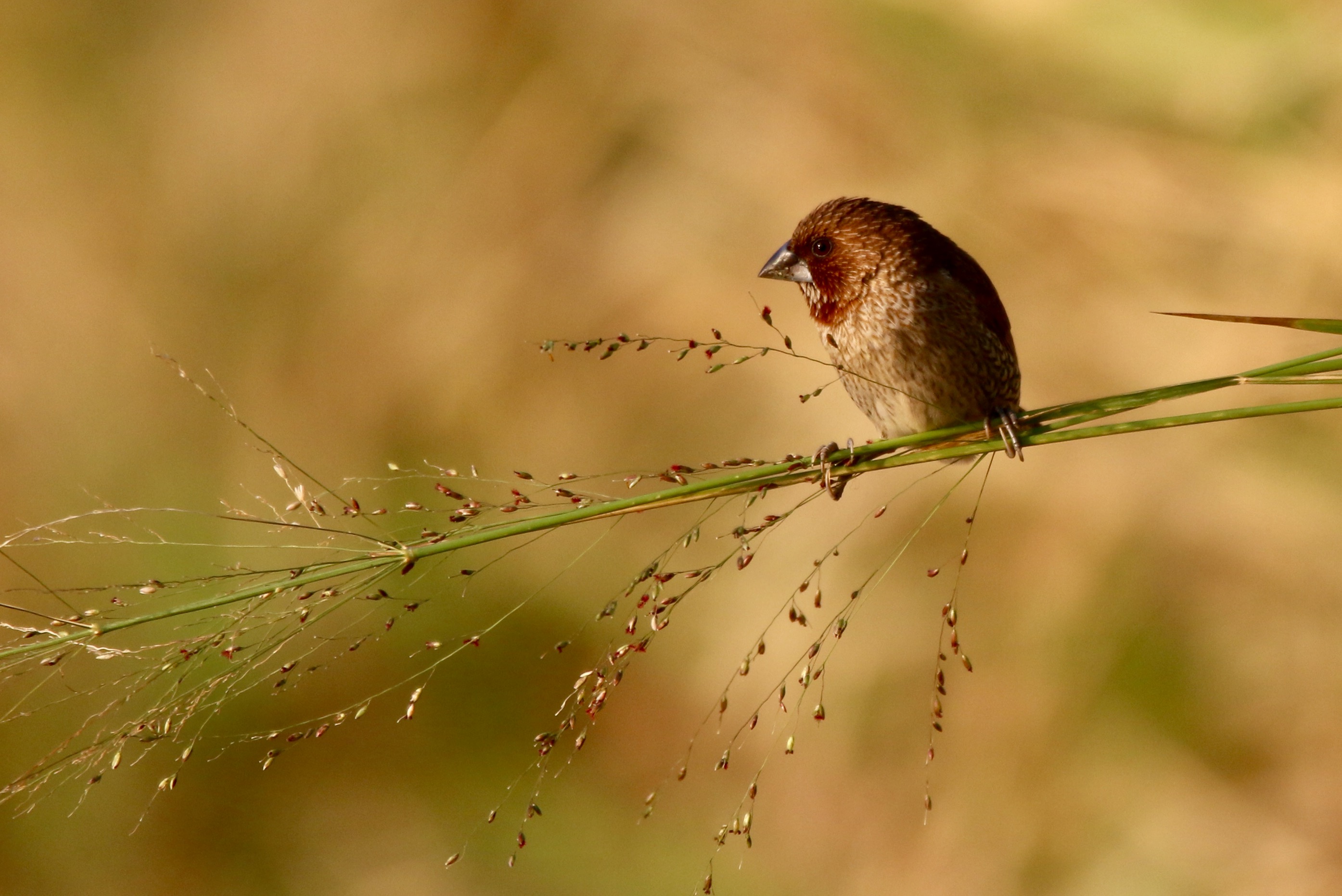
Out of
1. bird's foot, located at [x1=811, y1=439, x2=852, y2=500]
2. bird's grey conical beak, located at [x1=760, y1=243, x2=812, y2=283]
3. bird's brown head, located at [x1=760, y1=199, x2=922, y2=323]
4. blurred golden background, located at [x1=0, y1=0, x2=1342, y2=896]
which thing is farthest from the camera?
blurred golden background, located at [x1=0, y1=0, x2=1342, y2=896]

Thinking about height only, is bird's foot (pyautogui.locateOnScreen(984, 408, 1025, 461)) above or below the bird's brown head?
below

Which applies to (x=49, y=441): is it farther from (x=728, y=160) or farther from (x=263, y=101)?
(x=728, y=160)

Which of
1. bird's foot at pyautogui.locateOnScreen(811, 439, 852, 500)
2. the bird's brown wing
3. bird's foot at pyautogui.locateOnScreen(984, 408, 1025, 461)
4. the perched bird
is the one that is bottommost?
bird's foot at pyautogui.locateOnScreen(811, 439, 852, 500)

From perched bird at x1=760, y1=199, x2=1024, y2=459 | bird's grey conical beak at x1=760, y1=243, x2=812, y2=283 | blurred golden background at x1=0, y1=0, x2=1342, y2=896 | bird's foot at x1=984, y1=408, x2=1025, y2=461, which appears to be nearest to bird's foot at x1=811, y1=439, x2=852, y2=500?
bird's foot at x1=984, y1=408, x2=1025, y2=461

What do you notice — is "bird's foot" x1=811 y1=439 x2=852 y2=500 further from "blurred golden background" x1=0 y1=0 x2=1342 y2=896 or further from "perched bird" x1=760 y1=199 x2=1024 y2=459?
"blurred golden background" x1=0 y1=0 x2=1342 y2=896

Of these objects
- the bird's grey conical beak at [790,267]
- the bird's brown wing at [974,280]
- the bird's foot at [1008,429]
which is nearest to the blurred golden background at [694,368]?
the bird's brown wing at [974,280]

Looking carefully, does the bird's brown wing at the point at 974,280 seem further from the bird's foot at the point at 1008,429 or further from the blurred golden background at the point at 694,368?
the blurred golden background at the point at 694,368

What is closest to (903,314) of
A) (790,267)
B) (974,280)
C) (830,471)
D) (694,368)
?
(974,280)

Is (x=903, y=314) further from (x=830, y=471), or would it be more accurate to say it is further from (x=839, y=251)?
(x=830, y=471)
